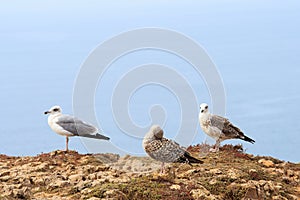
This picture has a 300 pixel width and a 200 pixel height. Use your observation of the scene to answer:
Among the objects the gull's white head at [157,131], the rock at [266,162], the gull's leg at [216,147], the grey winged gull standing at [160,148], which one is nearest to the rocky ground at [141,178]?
the rock at [266,162]

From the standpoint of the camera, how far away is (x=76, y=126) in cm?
1741

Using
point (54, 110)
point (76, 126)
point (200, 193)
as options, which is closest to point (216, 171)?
point (200, 193)

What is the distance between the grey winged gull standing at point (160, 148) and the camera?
1455cm

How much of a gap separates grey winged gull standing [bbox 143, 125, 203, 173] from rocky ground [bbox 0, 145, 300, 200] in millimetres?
338

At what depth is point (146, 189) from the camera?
1326 cm

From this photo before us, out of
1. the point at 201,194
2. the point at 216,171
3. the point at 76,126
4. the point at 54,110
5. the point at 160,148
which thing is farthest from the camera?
the point at 54,110

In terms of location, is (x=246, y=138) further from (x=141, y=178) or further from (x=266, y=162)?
(x=141, y=178)

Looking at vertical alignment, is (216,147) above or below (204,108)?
below

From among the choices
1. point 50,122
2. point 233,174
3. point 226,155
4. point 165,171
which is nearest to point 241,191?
point 233,174

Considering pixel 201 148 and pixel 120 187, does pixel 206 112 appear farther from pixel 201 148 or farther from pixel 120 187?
pixel 120 187

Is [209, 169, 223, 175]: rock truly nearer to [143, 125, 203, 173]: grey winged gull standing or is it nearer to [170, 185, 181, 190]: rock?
[143, 125, 203, 173]: grey winged gull standing

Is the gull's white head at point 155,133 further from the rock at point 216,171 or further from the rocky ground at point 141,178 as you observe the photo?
the rock at point 216,171

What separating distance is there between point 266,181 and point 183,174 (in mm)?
1874

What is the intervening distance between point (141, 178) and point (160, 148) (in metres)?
0.92
